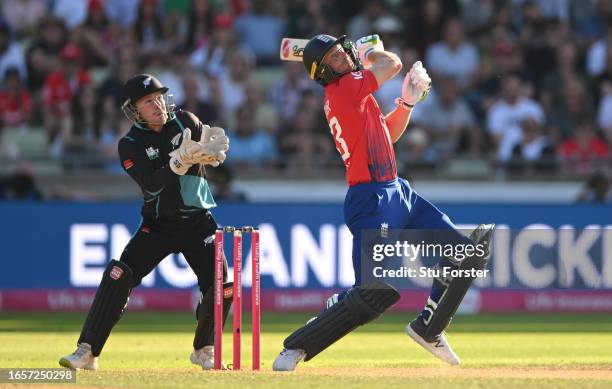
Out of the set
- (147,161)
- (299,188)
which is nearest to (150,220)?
(147,161)

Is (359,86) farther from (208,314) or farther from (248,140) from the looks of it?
(248,140)

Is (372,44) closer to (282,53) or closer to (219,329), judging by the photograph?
(282,53)

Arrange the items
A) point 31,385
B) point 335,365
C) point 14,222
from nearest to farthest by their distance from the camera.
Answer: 1. point 31,385
2. point 335,365
3. point 14,222

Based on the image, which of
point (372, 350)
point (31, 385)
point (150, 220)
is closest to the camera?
point (31, 385)

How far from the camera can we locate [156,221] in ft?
32.2

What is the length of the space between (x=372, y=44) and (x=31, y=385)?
10.9 feet

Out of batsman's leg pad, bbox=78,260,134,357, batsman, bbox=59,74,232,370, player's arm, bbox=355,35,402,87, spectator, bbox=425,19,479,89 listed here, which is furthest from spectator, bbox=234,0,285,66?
batsman's leg pad, bbox=78,260,134,357

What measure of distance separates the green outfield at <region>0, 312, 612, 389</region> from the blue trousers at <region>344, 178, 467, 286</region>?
95 cm

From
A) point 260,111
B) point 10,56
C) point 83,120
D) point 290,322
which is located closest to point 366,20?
point 260,111

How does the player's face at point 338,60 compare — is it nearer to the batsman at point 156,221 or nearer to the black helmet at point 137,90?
the batsman at point 156,221

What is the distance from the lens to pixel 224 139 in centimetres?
922

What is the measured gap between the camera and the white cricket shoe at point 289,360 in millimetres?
9117

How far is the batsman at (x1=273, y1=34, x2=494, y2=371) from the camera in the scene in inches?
356

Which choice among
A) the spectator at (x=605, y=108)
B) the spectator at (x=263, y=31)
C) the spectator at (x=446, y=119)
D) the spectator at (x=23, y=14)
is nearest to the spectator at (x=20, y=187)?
the spectator at (x=23, y=14)
